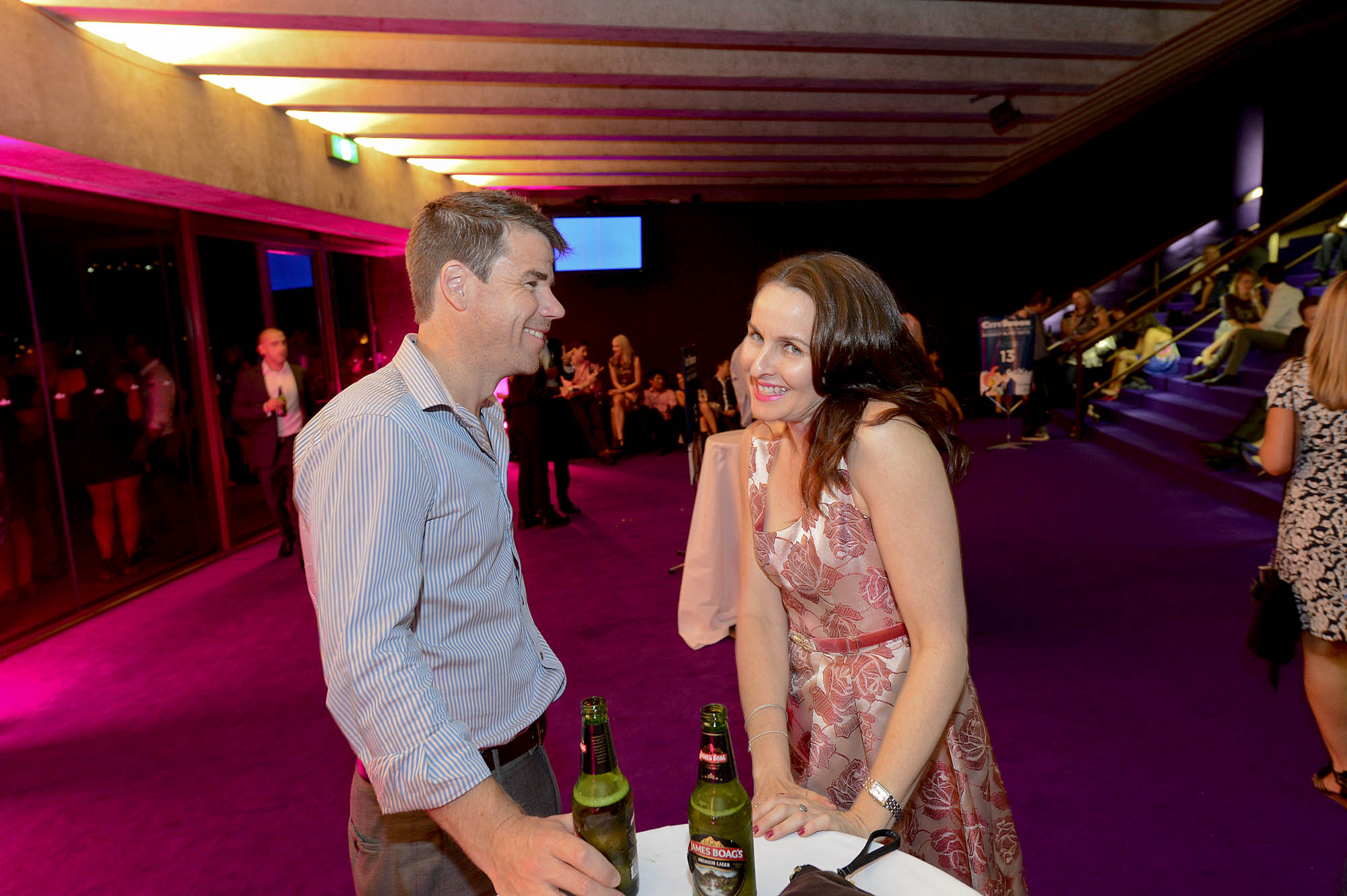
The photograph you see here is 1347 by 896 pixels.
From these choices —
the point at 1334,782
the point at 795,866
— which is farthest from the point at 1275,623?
the point at 795,866

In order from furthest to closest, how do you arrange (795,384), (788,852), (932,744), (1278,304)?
(1278,304), (795,384), (932,744), (788,852)

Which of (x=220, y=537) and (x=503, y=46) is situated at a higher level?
(x=503, y=46)

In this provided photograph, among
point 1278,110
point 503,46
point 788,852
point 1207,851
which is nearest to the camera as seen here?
point 788,852

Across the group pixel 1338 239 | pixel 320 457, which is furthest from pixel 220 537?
pixel 1338 239

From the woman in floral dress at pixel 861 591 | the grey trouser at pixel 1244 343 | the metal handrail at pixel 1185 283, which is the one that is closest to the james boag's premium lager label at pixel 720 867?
the woman in floral dress at pixel 861 591

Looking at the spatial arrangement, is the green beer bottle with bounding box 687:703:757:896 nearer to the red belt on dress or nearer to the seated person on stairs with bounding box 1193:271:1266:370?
the red belt on dress

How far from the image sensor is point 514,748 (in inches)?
57.7

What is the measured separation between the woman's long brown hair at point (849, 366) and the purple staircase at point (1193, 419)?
5.60m

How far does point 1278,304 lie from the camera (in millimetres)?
8164

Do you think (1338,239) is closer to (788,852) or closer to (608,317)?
(608,317)

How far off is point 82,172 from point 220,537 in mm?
3091

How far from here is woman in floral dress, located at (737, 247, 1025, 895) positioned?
1.37 metres

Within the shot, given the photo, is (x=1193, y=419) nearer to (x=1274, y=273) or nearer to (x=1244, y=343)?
(x=1244, y=343)

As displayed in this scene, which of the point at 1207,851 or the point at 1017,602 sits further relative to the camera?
the point at 1017,602
